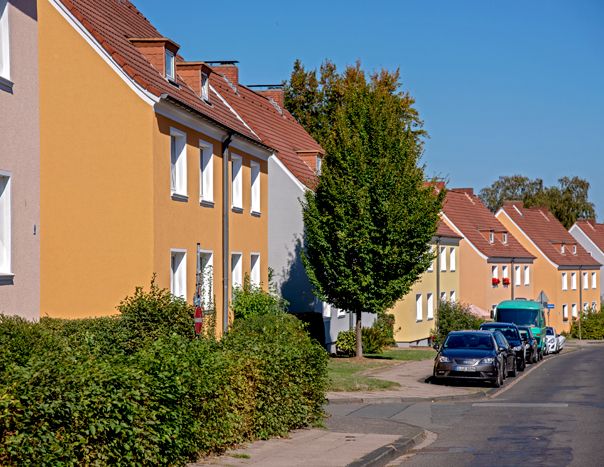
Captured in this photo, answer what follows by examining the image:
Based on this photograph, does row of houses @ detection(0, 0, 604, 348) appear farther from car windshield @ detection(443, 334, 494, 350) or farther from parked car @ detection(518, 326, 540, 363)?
parked car @ detection(518, 326, 540, 363)

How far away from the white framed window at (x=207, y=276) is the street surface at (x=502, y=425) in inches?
230

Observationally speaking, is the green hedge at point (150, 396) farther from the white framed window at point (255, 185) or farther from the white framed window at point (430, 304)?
the white framed window at point (430, 304)

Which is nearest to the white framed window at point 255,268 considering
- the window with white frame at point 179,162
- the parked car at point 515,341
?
the window with white frame at point 179,162

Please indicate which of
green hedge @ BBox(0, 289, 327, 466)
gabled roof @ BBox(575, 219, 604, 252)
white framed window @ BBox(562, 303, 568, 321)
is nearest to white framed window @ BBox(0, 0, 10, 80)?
green hedge @ BBox(0, 289, 327, 466)

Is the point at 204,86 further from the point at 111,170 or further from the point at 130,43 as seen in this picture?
the point at 111,170

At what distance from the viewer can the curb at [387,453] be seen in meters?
12.2

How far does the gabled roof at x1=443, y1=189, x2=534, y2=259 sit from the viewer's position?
62750mm

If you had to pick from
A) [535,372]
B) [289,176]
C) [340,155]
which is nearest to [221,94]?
[289,176]

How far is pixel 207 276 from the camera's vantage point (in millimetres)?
25250

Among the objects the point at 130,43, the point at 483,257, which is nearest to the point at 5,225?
the point at 130,43

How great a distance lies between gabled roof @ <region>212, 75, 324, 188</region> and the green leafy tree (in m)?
3.14

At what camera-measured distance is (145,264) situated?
2098 cm

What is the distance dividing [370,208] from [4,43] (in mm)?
15612

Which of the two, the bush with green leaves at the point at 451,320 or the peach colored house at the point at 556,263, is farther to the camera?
the peach colored house at the point at 556,263
